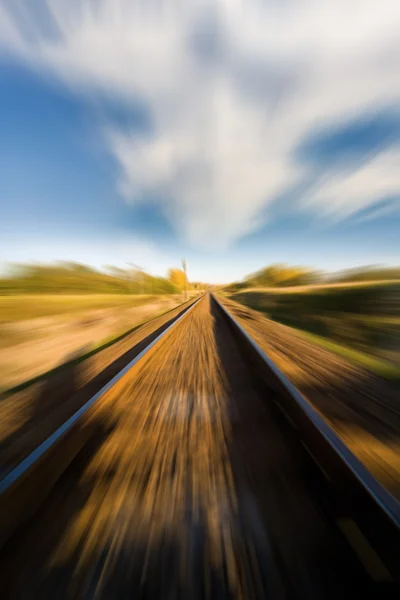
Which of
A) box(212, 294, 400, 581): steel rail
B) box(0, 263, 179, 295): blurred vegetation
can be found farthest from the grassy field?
box(0, 263, 179, 295): blurred vegetation

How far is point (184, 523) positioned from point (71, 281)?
73.0 feet

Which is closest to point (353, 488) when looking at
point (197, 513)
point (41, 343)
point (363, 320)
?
point (197, 513)

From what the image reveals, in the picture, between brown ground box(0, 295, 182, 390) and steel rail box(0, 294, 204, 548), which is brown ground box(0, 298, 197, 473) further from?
brown ground box(0, 295, 182, 390)

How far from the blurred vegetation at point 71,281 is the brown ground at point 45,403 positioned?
11.6 meters

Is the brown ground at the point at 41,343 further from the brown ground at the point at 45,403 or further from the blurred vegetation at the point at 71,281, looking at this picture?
the blurred vegetation at the point at 71,281

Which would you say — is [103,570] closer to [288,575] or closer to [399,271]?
[288,575]

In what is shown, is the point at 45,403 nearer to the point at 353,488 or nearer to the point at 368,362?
the point at 353,488

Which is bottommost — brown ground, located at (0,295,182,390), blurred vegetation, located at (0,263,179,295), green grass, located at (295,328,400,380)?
green grass, located at (295,328,400,380)

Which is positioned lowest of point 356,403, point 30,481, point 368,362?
point 368,362

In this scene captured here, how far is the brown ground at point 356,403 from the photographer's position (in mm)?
1810

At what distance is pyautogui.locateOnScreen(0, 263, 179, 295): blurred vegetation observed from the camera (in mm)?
13380

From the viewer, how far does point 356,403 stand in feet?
8.82

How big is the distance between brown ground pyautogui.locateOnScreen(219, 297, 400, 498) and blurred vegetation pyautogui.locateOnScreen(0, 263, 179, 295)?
14318 mm

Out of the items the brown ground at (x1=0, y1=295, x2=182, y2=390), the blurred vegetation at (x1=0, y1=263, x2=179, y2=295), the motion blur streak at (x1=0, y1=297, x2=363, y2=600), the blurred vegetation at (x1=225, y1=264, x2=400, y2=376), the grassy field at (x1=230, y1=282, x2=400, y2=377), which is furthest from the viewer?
the blurred vegetation at (x1=0, y1=263, x2=179, y2=295)
